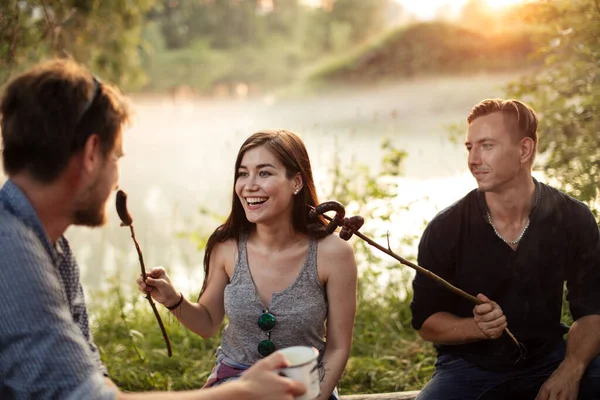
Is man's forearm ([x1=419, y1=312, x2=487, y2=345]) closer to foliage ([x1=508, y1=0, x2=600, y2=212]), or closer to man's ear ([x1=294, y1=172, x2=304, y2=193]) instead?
man's ear ([x1=294, y1=172, x2=304, y2=193])

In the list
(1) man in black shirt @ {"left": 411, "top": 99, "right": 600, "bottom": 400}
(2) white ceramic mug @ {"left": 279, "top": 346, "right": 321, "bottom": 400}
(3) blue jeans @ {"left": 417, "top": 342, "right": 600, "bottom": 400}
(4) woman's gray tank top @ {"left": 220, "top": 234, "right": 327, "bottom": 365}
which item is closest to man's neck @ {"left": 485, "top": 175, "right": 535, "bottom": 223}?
(1) man in black shirt @ {"left": 411, "top": 99, "right": 600, "bottom": 400}

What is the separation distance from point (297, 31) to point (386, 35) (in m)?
8.57

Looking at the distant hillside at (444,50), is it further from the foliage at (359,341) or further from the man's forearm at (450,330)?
the man's forearm at (450,330)

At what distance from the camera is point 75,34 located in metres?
4.65

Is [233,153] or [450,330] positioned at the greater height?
[233,153]

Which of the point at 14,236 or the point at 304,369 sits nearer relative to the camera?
the point at 14,236

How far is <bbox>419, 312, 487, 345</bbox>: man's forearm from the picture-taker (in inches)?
99.9

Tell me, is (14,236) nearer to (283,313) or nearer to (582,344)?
(283,313)

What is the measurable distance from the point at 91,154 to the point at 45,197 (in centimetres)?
16

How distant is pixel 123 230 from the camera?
8.80m

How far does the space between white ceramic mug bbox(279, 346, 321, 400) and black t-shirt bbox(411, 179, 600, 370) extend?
0.99 metres

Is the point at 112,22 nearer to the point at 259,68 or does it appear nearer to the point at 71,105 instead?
the point at 71,105

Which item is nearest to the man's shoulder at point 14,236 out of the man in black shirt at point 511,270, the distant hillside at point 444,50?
the man in black shirt at point 511,270

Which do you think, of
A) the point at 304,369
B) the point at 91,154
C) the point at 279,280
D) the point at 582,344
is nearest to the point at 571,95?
the point at 582,344
